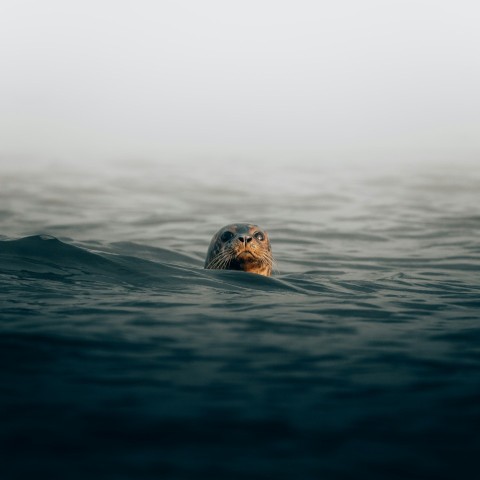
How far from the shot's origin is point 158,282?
983 centimetres

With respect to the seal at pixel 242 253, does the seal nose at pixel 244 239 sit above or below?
above

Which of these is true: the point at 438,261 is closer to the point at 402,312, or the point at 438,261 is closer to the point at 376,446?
the point at 402,312

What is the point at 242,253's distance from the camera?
1138 centimetres

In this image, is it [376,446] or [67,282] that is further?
[67,282]

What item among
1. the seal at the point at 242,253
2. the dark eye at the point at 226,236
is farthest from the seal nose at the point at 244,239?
the dark eye at the point at 226,236

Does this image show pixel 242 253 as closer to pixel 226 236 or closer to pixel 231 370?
pixel 226 236

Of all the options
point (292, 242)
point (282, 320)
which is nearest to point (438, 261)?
point (292, 242)

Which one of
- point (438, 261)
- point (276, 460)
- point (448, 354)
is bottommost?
point (276, 460)

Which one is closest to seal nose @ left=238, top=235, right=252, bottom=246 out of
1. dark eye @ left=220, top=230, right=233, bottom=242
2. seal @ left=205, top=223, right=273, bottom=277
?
seal @ left=205, top=223, right=273, bottom=277

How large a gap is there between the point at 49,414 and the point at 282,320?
9.76ft

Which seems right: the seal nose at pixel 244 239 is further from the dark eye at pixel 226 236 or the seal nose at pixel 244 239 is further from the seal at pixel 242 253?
the dark eye at pixel 226 236

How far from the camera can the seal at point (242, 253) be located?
37.4ft

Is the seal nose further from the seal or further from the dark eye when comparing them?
the dark eye

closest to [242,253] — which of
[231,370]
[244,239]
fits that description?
[244,239]
